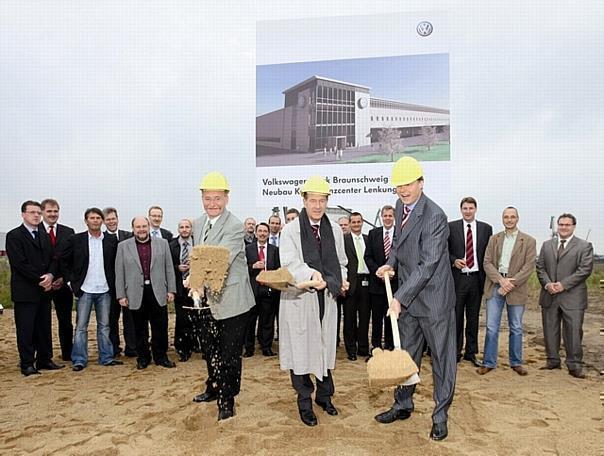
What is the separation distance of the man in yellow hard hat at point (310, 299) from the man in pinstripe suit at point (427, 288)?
468 millimetres

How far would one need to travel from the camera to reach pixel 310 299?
4008mm

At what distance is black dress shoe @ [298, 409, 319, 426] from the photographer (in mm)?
3908

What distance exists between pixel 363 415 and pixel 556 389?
7.06ft

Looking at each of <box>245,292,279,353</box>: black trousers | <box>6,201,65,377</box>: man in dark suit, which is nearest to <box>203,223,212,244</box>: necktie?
<box>245,292,279,353</box>: black trousers

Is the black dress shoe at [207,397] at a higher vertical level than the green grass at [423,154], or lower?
lower

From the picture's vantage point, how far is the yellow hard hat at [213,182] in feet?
13.5

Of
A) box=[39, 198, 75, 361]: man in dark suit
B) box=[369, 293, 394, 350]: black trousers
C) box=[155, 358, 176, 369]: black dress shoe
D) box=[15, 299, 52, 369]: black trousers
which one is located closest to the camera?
box=[15, 299, 52, 369]: black trousers

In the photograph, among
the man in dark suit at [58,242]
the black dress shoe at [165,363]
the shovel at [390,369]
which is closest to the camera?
the shovel at [390,369]

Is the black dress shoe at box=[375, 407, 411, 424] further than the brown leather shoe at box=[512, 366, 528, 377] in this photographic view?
No

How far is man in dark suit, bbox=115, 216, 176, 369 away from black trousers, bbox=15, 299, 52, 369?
97 cm

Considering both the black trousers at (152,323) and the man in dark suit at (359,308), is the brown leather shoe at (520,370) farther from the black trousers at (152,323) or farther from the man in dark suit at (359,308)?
the black trousers at (152,323)

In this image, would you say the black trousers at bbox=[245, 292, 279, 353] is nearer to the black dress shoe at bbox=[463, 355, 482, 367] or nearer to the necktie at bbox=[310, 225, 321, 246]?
the black dress shoe at bbox=[463, 355, 482, 367]

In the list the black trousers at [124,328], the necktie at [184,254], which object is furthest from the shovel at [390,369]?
the black trousers at [124,328]

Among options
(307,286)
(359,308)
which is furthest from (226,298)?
(359,308)
